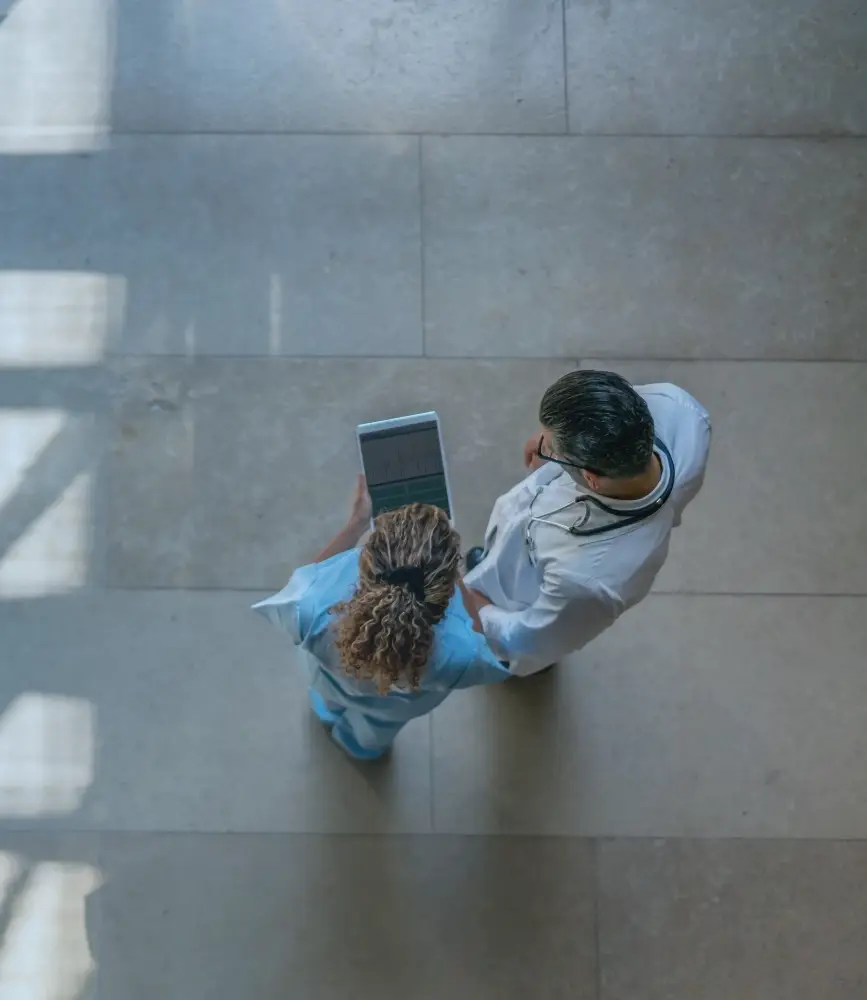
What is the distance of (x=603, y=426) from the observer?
1.36 metres

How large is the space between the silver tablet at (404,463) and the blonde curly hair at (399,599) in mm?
461

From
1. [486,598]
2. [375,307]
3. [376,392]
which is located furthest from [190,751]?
[375,307]

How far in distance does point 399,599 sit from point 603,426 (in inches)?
15.9

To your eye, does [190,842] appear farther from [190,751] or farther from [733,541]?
[733,541]

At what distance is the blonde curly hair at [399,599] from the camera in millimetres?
1402

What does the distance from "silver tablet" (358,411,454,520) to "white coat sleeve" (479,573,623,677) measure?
34 cm

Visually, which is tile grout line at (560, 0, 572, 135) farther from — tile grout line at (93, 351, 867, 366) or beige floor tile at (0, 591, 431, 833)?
beige floor tile at (0, 591, 431, 833)

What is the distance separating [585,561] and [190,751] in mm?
1217

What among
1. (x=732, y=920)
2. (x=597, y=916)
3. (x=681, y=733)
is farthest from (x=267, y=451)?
(x=732, y=920)

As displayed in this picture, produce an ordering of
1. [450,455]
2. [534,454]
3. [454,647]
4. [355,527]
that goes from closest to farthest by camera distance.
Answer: [454,647] → [534,454] → [355,527] → [450,455]

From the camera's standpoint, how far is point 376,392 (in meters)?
2.38

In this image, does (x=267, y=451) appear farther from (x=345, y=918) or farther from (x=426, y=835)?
(x=345, y=918)

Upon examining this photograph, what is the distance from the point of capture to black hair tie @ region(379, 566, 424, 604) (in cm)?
144

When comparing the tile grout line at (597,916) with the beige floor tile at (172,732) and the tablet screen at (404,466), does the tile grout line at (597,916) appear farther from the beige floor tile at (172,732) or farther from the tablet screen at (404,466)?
the tablet screen at (404,466)
